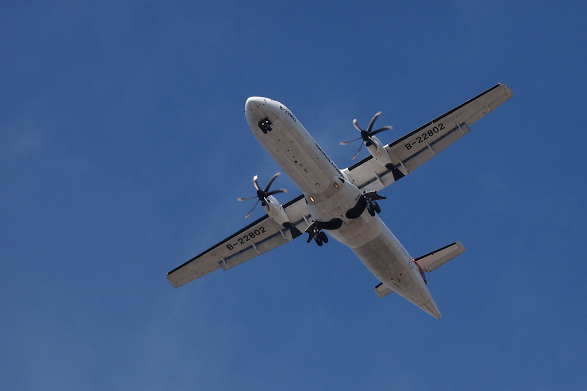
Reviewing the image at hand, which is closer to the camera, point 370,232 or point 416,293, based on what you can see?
point 370,232

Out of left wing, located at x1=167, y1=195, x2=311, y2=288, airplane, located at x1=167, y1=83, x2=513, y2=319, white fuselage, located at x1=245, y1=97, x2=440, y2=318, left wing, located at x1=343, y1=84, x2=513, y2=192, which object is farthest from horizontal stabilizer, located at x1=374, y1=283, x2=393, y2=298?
left wing, located at x1=343, y1=84, x2=513, y2=192

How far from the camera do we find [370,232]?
114 ft

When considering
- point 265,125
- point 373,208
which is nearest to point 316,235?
point 373,208

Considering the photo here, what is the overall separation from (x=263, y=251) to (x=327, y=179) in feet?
26.3

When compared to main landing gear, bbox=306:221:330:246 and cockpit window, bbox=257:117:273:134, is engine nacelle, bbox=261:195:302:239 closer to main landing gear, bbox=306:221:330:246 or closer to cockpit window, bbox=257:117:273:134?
main landing gear, bbox=306:221:330:246

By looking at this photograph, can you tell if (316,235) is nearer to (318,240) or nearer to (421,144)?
(318,240)

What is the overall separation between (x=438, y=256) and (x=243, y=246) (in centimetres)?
1103

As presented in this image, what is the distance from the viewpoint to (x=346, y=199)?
3338 centimetres

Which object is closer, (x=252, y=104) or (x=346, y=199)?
(x=252, y=104)

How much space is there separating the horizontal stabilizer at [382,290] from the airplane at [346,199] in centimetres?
6

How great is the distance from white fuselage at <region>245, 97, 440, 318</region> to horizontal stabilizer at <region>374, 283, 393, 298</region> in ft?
6.74

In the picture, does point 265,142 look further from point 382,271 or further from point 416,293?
point 416,293

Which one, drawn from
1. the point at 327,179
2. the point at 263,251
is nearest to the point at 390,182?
the point at 327,179

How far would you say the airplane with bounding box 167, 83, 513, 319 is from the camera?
104 feet
